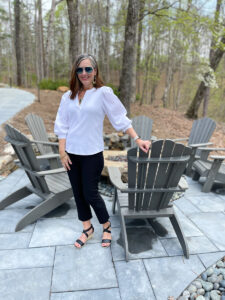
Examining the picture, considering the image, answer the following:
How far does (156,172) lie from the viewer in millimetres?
1782

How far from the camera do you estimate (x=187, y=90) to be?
21.8m

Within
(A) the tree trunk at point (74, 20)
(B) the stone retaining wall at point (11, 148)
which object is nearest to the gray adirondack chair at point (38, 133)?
→ (B) the stone retaining wall at point (11, 148)

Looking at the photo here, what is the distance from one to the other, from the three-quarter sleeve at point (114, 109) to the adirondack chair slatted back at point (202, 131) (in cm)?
271

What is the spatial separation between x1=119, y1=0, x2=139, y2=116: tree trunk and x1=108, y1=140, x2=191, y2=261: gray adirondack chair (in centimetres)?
430

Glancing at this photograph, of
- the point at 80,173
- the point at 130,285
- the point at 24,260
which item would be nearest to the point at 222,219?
the point at 130,285

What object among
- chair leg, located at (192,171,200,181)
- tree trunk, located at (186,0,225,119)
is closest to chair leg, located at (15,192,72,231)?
chair leg, located at (192,171,200,181)

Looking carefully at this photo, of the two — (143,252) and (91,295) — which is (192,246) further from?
(91,295)

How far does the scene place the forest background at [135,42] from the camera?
596cm

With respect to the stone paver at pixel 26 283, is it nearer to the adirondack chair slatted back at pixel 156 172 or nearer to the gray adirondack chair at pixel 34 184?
the gray adirondack chair at pixel 34 184

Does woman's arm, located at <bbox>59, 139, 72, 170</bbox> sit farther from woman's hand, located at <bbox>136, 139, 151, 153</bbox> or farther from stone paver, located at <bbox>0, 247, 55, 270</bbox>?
stone paver, located at <bbox>0, 247, 55, 270</bbox>

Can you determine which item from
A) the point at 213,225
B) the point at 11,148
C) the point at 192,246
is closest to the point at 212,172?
the point at 213,225

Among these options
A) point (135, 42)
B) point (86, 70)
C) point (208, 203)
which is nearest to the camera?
point (86, 70)

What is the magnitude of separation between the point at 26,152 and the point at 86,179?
738mm

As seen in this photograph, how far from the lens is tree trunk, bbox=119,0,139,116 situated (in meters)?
5.21
